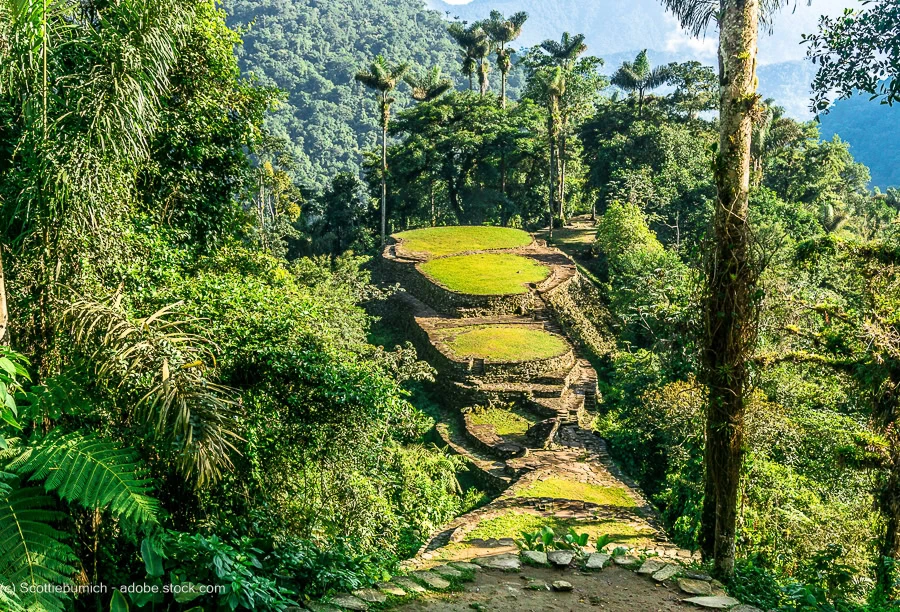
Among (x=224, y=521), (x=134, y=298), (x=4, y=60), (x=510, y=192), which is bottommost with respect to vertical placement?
(x=224, y=521)

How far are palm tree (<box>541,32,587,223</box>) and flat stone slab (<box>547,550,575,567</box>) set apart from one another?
28.0 m

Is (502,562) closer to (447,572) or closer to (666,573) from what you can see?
(447,572)

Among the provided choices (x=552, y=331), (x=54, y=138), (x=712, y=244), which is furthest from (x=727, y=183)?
(x=552, y=331)

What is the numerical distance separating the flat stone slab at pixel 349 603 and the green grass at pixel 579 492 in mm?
6957

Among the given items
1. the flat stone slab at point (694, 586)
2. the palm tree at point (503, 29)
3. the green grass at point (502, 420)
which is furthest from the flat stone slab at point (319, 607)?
the palm tree at point (503, 29)

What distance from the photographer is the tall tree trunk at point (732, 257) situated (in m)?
5.25

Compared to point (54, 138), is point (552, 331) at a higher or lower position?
lower

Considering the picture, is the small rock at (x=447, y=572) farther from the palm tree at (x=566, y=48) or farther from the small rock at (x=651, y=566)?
the palm tree at (x=566, y=48)

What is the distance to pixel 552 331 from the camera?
2028 centimetres

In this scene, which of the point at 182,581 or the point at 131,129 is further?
the point at 131,129

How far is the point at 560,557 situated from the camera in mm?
5840

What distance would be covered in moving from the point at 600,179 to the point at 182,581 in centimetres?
3137

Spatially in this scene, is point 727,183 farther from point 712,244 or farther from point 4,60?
point 4,60

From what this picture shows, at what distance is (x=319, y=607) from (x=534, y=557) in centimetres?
250
